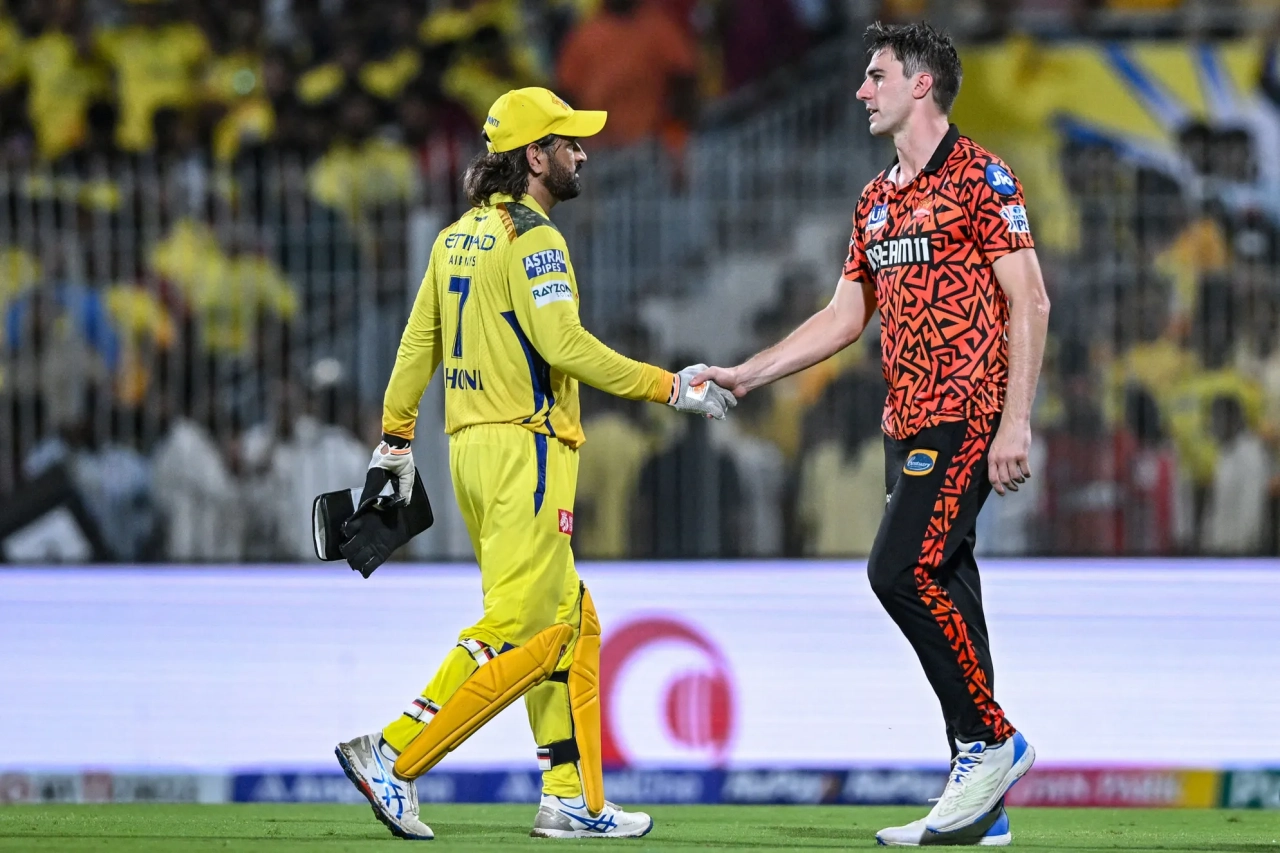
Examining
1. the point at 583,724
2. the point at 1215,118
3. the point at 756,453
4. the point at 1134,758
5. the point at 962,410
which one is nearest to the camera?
the point at 962,410

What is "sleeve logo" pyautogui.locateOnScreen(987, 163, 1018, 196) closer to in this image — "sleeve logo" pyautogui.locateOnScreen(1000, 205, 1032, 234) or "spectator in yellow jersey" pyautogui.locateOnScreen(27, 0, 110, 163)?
"sleeve logo" pyautogui.locateOnScreen(1000, 205, 1032, 234)

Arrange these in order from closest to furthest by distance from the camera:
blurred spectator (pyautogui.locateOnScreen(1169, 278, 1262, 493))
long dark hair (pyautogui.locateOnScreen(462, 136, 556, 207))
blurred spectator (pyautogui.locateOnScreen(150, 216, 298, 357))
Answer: long dark hair (pyautogui.locateOnScreen(462, 136, 556, 207)) → blurred spectator (pyautogui.locateOnScreen(1169, 278, 1262, 493)) → blurred spectator (pyautogui.locateOnScreen(150, 216, 298, 357))

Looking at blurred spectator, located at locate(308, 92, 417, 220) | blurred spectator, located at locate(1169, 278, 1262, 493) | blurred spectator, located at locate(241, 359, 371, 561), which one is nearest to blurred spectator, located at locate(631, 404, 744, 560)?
blurred spectator, located at locate(241, 359, 371, 561)

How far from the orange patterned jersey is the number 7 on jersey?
1206mm

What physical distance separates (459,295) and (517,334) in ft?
0.71

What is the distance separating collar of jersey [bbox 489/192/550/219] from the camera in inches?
214

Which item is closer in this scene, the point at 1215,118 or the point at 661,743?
the point at 661,743

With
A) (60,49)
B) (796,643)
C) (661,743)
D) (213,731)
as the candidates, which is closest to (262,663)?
(213,731)

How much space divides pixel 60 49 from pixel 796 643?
7736 millimetres

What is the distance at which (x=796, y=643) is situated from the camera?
748 cm

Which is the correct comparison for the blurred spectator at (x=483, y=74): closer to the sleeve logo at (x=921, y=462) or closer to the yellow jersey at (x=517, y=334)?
the yellow jersey at (x=517, y=334)

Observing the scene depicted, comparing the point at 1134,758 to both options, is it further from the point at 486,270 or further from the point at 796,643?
the point at 486,270

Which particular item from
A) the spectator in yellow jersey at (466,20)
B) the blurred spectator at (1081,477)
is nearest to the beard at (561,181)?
the blurred spectator at (1081,477)

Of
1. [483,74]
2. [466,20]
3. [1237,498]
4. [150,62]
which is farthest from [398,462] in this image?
[150,62]
